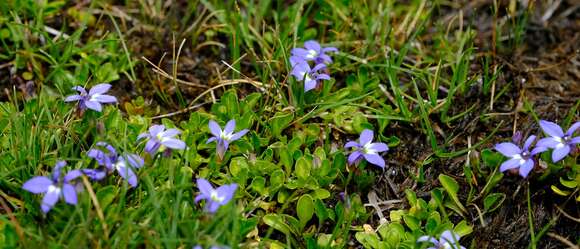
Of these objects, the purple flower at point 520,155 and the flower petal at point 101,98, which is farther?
the flower petal at point 101,98

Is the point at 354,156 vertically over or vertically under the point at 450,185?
over

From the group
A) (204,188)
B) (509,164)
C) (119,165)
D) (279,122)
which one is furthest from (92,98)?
(509,164)

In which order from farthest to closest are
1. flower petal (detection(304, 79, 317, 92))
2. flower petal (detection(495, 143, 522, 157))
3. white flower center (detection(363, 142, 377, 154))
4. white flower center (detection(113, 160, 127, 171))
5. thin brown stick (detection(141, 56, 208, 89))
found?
thin brown stick (detection(141, 56, 208, 89))
flower petal (detection(304, 79, 317, 92))
white flower center (detection(363, 142, 377, 154))
flower petal (detection(495, 143, 522, 157))
white flower center (detection(113, 160, 127, 171))

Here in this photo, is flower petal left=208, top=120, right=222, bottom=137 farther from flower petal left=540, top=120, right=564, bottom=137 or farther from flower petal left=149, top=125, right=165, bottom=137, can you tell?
flower petal left=540, top=120, right=564, bottom=137

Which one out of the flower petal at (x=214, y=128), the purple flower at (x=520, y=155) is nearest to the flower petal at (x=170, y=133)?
the flower petal at (x=214, y=128)

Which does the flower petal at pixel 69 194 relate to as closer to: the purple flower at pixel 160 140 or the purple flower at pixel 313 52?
the purple flower at pixel 160 140

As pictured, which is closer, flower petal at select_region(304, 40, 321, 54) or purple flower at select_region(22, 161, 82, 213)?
purple flower at select_region(22, 161, 82, 213)

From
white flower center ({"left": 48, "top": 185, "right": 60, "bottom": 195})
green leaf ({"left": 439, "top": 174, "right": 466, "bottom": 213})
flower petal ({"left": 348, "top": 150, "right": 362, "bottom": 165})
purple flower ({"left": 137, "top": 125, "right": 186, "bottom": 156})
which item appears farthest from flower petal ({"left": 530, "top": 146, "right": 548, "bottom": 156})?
white flower center ({"left": 48, "top": 185, "right": 60, "bottom": 195})

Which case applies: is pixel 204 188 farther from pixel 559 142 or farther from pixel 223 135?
pixel 559 142
